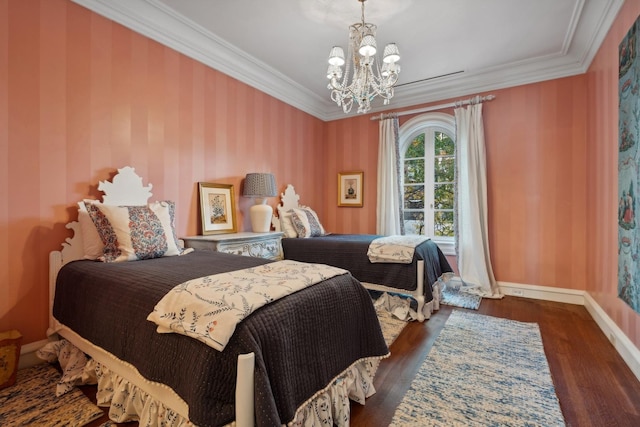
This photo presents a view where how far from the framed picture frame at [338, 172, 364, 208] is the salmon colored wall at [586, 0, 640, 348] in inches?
109

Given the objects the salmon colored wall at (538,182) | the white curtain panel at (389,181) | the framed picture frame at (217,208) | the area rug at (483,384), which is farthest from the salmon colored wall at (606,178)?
the framed picture frame at (217,208)

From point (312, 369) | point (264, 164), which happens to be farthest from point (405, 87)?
point (312, 369)

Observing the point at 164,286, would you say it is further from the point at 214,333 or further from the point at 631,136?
the point at 631,136

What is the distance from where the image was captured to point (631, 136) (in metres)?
2.04

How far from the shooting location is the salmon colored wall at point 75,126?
6.33 ft

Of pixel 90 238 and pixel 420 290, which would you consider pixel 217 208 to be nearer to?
pixel 90 238

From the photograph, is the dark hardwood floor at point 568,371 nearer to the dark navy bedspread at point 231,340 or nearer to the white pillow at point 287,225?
the dark navy bedspread at point 231,340

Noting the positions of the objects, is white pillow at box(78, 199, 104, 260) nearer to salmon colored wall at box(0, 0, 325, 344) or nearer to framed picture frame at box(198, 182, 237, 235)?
salmon colored wall at box(0, 0, 325, 344)

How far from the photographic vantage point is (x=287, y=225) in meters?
3.78

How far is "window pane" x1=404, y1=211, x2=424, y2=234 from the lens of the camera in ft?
14.4

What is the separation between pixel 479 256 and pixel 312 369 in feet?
10.2

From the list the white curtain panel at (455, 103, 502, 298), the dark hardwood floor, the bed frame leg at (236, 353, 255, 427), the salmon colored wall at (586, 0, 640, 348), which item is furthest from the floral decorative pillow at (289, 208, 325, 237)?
the salmon colored wall at (586, 0, 640, 348)

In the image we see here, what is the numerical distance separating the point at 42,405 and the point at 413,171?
173 inches

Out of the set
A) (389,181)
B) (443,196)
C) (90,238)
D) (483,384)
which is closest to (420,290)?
(483,384)
